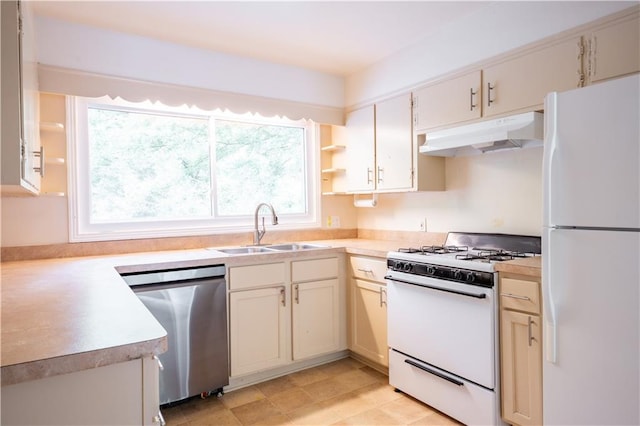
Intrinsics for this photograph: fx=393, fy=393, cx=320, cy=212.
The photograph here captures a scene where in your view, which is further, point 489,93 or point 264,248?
point 264,248

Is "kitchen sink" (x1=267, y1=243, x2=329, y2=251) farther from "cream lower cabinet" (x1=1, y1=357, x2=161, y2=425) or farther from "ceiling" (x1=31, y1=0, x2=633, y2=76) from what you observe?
"cream lower cabinet" (x1=1, y1=357, x2=161, y2=425)

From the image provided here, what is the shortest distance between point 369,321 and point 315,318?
16.0 inches

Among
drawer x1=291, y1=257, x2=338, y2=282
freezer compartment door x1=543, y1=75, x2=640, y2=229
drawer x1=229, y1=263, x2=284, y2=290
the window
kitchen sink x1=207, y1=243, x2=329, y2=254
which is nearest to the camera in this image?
freezer compartment door x1=543, y1=75, x2=640, y2=229

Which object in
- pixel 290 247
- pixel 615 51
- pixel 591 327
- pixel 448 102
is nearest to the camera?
pixel 591 327

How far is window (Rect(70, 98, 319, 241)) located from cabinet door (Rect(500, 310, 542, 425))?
6.70 feet

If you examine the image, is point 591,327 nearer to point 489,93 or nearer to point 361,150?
point 489,93

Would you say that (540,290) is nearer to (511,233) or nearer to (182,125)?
(511,233)

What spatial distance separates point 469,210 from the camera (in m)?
2.86

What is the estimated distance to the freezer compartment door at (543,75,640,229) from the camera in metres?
1.49

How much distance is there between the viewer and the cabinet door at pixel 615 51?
185 centimetres

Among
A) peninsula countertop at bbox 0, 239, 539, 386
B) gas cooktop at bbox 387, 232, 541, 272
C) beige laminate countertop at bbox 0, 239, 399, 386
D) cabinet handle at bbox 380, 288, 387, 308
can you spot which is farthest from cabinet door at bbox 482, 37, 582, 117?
beige laminate countertop at bbox 0, 239, 399, 386

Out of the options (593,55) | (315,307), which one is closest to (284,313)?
(315,307)

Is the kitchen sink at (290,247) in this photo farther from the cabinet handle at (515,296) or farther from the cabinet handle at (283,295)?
the cabinet handle at (515,296)

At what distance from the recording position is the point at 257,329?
8.96ft
